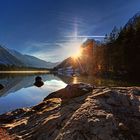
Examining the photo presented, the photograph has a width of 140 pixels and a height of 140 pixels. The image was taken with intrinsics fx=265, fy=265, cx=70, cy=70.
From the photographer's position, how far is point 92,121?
14.9 metres

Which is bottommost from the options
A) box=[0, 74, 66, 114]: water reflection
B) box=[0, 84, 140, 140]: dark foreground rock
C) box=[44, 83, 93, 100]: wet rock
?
box=[0, 74, 66, 114]: water reflection

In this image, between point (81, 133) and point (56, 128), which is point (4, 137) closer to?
point (56, 128)

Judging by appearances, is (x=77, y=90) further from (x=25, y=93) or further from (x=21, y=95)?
(x=25, y=93)

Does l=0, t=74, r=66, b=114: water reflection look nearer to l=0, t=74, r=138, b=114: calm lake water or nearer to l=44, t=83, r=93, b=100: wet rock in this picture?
l=0, t=74, r=138, b=114: calm lake water

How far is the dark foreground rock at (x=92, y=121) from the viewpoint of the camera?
14234 mm

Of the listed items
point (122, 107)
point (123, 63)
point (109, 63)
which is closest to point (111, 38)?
point (109, 63)

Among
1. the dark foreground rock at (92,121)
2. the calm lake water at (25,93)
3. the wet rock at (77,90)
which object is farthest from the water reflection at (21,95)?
the dark foreground rock at (92,121)

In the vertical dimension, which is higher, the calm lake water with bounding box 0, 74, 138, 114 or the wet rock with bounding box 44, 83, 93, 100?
the wet rock with bounding box 44, 83, 93, 100

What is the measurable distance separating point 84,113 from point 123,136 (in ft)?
9.12

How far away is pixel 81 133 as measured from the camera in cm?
1419

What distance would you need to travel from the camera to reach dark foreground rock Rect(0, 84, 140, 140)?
1423 centimetres

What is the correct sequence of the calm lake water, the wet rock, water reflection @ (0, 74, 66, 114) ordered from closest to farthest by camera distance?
the wet rock → water reflection @ (0, 74, 66, 114) → the calm lake water

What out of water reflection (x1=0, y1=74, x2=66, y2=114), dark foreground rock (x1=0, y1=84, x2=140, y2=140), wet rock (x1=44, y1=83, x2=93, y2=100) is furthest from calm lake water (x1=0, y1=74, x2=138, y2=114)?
dark foreground rock (x1=0, y1=84, x2=140, y2=140)

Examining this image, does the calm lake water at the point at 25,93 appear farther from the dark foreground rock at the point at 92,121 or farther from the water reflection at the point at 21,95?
the dark foreground rock at the point at 92,121
